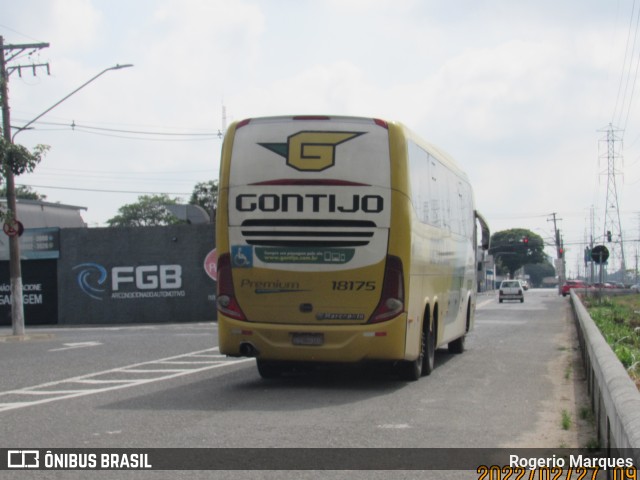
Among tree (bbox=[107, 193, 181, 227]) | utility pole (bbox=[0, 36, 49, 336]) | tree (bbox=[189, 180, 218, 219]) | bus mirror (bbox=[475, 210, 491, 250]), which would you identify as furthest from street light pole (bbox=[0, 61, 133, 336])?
tree (bbox=[107, 193, 181, 227])

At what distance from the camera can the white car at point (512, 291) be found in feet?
210

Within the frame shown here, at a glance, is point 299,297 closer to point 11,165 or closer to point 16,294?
point 11,165

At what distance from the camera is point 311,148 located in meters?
13.0

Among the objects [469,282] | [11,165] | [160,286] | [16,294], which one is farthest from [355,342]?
[160,286]

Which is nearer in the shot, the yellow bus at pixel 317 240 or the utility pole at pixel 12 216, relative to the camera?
the yellow bus at pixel 317 240

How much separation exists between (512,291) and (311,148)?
53.1m

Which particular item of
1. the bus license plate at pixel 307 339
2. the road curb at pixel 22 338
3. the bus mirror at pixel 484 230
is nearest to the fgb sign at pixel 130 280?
the road curb at pixel 22 338

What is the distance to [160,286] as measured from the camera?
134 feet

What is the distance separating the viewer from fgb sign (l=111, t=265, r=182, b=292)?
40688 mm

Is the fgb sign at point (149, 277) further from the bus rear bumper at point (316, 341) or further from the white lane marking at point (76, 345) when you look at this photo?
the bus rear bumper at point (316, 341)

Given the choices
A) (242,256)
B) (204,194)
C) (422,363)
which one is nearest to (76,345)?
(422,363)

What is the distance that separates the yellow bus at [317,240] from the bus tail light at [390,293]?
13mm

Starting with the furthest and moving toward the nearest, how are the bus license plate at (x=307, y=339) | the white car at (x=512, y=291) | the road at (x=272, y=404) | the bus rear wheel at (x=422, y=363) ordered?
the white car at (x=512, y=291)
the bus rear wheel at (x=422, y=363)
the bus license plate at (x=307, y=339)
the road at (x=272, y=404)

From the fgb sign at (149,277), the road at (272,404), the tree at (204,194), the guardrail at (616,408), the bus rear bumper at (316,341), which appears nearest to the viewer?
the guardrail at (616,408)
